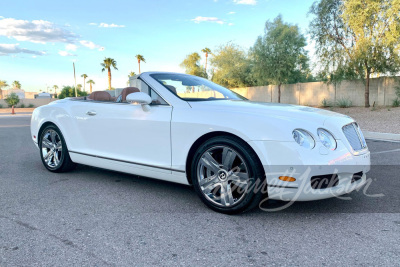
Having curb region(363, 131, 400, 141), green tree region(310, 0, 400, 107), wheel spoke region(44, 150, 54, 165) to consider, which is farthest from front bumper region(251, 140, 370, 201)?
green tree region(310, 0, 400, 107)

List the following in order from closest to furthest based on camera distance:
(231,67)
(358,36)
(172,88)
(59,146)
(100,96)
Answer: (172,88) < (100,96) < (59,146) < (358,36) < (231,67)

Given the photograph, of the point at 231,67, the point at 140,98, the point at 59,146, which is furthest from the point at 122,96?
the point at 231,67

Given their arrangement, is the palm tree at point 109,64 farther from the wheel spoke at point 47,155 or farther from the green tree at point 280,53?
the wheel spoke at point 47,155

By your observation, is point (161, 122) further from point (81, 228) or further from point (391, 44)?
point (391, 44)

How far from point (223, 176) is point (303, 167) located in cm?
80

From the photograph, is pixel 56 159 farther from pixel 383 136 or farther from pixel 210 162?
pixel 383 136

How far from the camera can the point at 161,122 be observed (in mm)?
3723

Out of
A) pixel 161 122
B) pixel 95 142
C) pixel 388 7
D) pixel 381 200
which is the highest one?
pixel 388 7

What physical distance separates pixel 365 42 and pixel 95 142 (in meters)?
19.2

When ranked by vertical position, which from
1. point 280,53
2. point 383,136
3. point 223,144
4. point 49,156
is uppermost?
point 280,53

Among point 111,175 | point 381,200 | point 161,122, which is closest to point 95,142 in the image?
Answer: point 111,175

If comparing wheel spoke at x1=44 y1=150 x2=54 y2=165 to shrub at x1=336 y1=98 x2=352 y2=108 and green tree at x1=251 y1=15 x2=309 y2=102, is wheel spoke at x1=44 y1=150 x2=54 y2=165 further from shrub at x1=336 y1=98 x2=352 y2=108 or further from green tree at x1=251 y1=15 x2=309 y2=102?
green tree at x1=251 y1=15 x2=309 y2=102

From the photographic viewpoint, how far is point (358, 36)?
20.0 meters

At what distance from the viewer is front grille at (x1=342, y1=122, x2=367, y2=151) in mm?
3284
